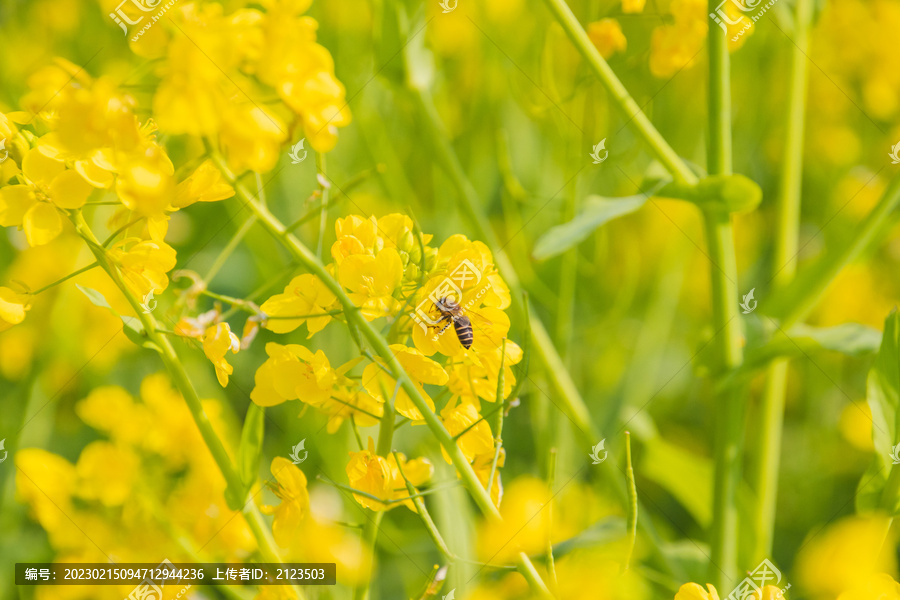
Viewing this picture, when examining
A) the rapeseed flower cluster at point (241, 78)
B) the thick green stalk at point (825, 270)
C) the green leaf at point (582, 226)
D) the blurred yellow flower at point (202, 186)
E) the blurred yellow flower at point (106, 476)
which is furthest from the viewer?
the blurred yellow flower at point (106, 476)

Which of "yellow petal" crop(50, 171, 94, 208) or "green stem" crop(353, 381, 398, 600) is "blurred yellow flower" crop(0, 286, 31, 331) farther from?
"green stem" crop(353, 381, 398, 600)

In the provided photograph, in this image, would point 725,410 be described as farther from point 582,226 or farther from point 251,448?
point 251,448

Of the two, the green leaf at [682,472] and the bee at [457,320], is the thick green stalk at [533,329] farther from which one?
the bee at [457,320]

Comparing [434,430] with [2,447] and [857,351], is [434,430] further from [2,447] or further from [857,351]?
[2,447]

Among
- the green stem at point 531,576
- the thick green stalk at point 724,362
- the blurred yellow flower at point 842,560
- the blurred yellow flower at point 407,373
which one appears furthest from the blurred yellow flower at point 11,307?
the blurred yellow flower at point 842,560

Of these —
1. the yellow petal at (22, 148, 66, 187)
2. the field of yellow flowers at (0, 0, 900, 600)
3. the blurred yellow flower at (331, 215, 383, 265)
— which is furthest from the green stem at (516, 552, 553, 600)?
the yellow petal at (22, 148, 66, 187)

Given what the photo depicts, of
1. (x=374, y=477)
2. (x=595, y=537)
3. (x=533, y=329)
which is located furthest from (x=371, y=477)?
(x=533, y=329)
